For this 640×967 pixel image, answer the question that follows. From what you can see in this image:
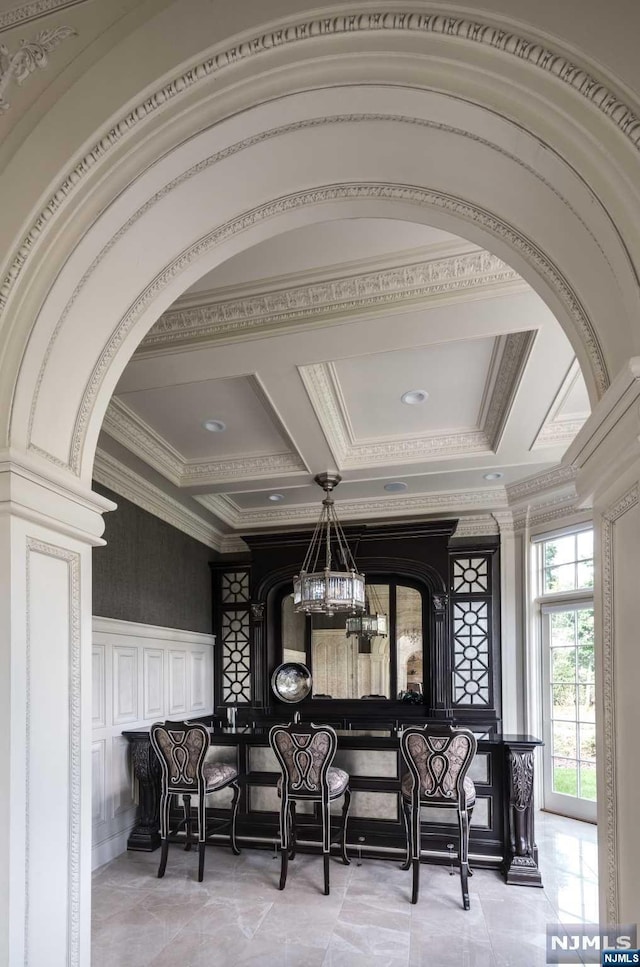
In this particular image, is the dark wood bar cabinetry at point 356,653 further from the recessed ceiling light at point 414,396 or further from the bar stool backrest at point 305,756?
the recessed ceiling light at point 414,396

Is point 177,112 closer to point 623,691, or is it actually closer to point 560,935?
point 623,691

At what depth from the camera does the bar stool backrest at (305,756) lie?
4.15m

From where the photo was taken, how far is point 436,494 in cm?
659

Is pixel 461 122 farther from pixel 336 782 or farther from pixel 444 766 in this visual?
pixel 336 782

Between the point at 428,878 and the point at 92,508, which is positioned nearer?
the point at 92,508

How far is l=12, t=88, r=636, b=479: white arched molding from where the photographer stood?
1462 mm

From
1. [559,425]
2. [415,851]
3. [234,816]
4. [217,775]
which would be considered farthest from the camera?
[559,425]

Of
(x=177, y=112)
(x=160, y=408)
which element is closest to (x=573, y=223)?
A: (x=177, y=112)

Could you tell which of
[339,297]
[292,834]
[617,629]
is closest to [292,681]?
[292,834]

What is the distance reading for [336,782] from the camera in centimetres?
431

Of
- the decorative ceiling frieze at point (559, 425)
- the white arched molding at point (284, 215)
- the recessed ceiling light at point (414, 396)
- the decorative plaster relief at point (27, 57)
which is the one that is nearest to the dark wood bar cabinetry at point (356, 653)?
the decorative ceiling frieze at point (559, 425)

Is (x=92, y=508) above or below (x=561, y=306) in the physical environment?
below

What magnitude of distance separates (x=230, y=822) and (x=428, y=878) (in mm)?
1431

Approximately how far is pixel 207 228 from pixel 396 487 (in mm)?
4544
